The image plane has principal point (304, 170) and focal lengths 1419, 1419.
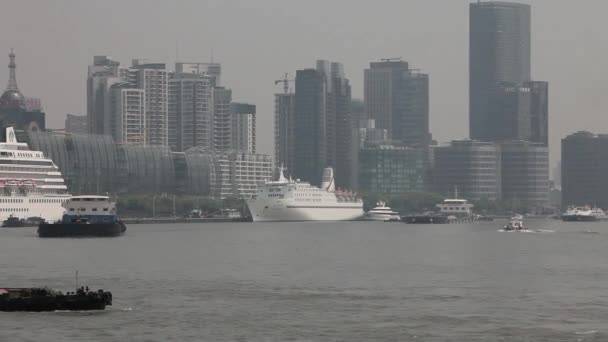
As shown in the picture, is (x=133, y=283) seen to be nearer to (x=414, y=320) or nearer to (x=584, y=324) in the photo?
(x=414, y=320)

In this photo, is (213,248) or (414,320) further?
(213,248)

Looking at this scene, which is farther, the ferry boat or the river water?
the ferry boat

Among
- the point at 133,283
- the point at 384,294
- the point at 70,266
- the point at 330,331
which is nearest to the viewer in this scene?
the point at 330,331

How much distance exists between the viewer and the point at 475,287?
10275 cm

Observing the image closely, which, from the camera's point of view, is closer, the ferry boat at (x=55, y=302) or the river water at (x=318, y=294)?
the river water at (x=318, y=294)

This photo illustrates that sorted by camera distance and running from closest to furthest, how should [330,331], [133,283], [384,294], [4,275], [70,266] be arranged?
[330,331], [384,294], [133,283], [4,275], [70,266]

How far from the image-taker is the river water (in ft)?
252

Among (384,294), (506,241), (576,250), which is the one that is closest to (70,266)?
(384,294)

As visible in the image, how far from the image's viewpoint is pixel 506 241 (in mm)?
199625

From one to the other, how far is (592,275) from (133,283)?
125 ft

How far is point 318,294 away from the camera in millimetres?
97000

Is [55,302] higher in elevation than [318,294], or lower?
higher

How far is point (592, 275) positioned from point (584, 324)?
3823 cm

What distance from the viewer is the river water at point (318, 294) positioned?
76688 millimetres
